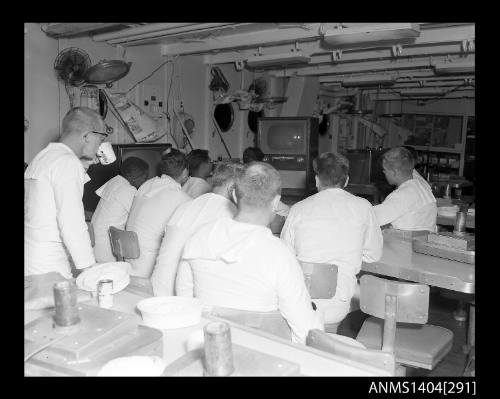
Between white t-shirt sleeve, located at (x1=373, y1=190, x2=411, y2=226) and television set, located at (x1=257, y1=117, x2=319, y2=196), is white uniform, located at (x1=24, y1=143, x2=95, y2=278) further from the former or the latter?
television set, located at (x1=257, y1=117, x2=319, y2=196)

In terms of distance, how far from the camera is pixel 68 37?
5.89 metres

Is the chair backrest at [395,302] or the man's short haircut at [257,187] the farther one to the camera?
the chair backrest at [395,302]

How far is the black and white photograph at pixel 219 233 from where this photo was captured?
190 cm

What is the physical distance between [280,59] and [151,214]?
367cm

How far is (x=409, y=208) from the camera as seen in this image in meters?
4.46

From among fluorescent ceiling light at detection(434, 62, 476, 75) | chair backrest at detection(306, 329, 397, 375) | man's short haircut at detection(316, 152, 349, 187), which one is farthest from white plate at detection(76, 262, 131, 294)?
fluorescent ceiling light at detection(434, 62, 476, 75)

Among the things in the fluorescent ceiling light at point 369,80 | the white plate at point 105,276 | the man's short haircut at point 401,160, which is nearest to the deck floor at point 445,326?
the man's short haircut at point 401,160

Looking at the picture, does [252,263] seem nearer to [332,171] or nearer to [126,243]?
[332,171]

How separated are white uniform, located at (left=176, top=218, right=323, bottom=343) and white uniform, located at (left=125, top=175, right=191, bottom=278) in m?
1.72

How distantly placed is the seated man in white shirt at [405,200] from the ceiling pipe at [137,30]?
2.52 meters

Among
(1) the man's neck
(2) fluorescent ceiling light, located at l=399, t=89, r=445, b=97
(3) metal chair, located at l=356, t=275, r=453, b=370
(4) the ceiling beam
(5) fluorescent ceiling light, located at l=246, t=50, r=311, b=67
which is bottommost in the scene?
(3) metal chair, located at l=356, t=275, r=453, b=370

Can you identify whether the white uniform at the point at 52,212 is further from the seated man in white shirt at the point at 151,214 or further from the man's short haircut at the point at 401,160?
the man's short haircut at the point at 401,160

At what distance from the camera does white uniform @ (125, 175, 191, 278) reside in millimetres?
4043

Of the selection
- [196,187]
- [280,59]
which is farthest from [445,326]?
Answer: [280,59]
